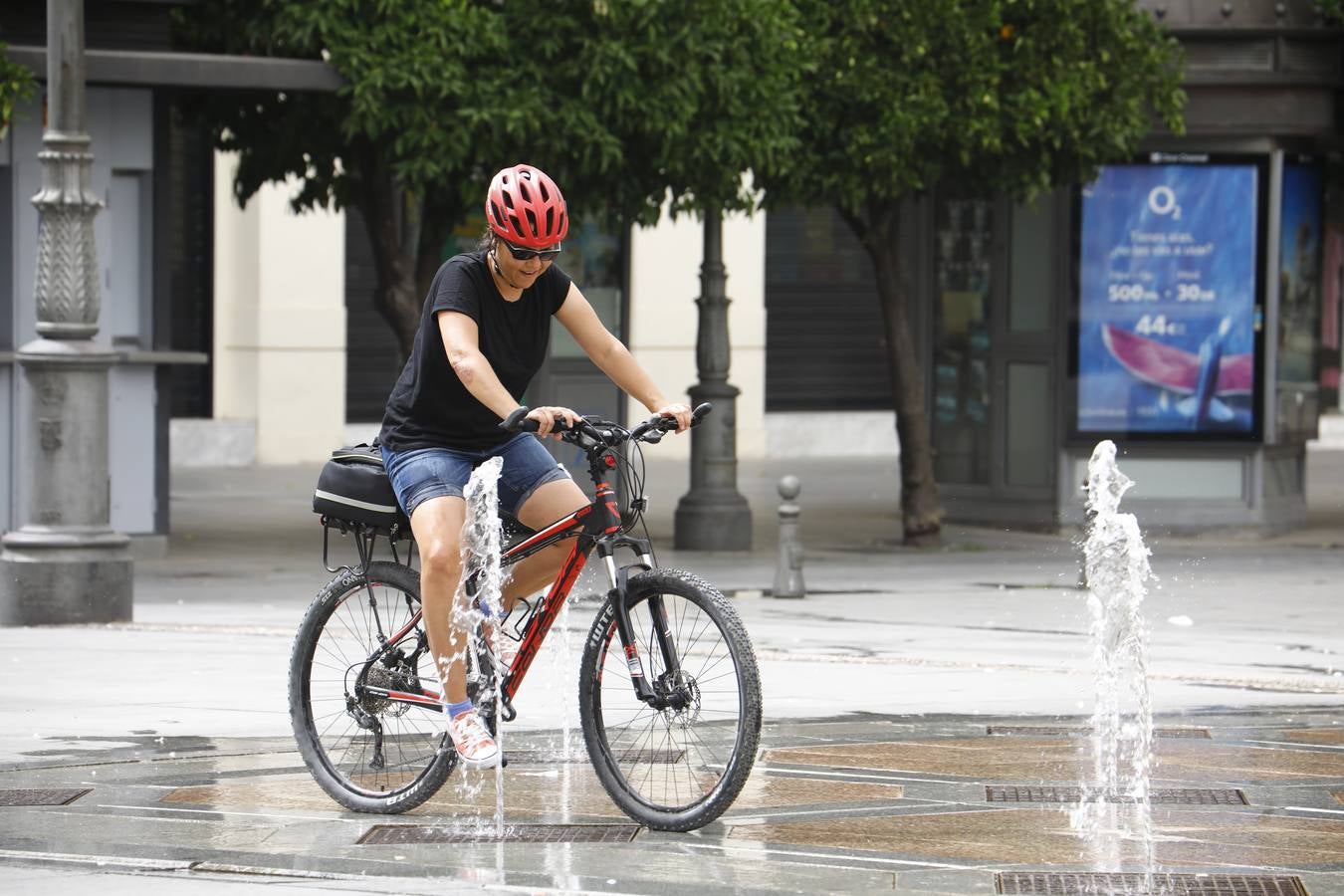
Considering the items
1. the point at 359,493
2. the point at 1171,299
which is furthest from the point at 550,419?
the point at 1171,299

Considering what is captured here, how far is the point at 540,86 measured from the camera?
1445cm

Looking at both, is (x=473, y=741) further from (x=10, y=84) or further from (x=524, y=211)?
(x=10, y=84)

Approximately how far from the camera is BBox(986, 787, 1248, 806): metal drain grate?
6.58m

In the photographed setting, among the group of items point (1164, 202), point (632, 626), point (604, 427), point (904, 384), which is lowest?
point (632, 626)

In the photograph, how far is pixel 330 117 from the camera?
15852mm

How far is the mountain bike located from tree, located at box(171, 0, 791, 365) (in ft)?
26.0

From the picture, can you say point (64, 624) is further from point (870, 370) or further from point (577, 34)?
point (870, 370)

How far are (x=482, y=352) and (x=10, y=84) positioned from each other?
8.44m

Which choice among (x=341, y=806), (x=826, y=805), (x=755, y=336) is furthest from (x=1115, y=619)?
(x=755, y=336)

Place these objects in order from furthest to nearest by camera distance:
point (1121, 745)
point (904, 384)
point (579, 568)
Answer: point (904, 384) < point (1121, 745) < point (579, 568)

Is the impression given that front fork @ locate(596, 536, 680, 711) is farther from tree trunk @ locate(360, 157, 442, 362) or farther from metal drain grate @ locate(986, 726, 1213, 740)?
tree trunk @ locate(360, 157, 442, 362)

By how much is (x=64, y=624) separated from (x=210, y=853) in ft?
18.1

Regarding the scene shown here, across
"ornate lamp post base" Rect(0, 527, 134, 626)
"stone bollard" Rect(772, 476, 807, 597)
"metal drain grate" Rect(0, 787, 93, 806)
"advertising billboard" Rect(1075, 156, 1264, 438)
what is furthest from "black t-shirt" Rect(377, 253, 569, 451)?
"advertising billboard" Rect(1075, 156, 1264, 438)

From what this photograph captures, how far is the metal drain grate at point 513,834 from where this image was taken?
19.5ft
